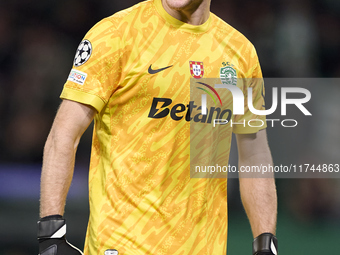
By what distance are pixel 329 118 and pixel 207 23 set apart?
454 cm

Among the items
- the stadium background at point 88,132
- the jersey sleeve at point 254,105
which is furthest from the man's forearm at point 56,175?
the stadium background at point 88,132

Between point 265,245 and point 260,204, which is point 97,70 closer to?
point 260,204

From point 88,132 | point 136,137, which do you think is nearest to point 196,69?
point 136,137

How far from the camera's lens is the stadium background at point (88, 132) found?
6.43 metres

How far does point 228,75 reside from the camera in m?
2.84

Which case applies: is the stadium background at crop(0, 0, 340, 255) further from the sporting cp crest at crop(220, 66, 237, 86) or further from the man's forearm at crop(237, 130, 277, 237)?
the sporting cp crest at crop(220, 66, 237, 86)

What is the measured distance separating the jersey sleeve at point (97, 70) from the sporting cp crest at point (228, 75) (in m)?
0.52

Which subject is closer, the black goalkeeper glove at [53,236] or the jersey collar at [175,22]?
the black goalkeeper glove at [53,236]

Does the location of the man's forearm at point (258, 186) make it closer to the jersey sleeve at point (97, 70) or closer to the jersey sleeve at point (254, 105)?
the jersey sleeve at point (254, 105)

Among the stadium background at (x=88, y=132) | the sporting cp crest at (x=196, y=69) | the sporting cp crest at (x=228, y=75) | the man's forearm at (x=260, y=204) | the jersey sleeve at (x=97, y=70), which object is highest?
the stadium background at (x=88, y=132)

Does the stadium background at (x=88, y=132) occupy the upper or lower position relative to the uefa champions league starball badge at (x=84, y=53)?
upper

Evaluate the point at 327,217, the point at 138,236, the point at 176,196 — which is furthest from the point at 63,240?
the point at 327,217

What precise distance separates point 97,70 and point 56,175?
1.51 ft

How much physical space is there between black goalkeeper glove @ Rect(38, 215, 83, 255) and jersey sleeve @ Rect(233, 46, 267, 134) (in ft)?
3.40
